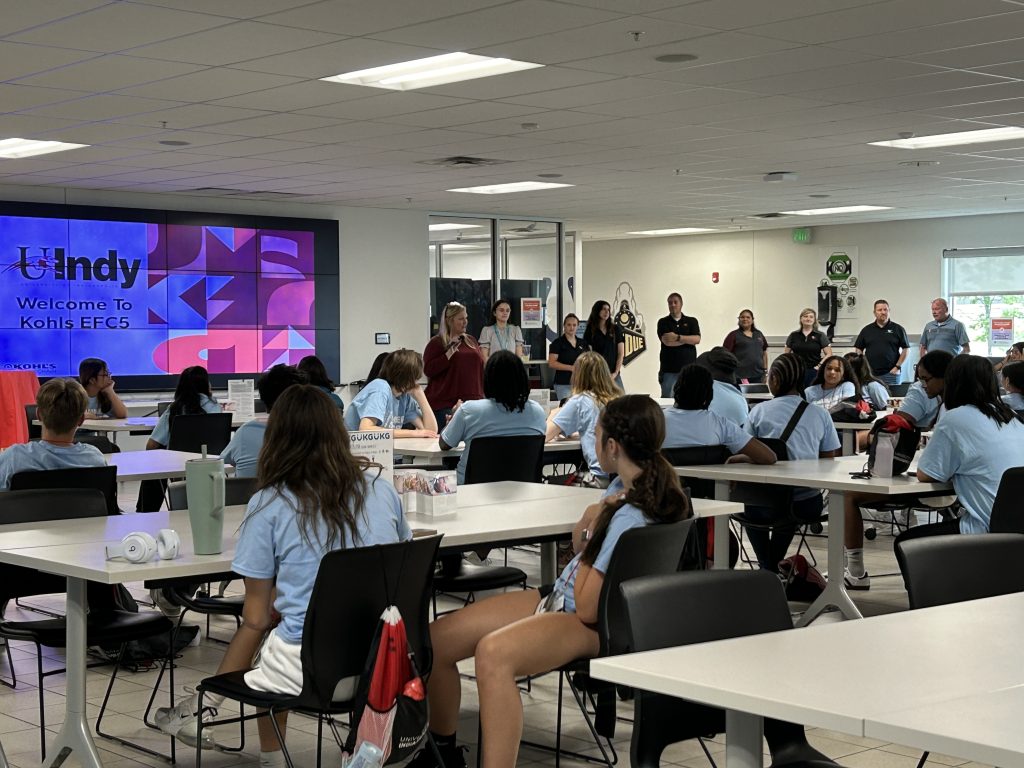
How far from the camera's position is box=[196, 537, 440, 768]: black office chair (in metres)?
3.29

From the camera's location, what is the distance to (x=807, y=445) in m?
6.85

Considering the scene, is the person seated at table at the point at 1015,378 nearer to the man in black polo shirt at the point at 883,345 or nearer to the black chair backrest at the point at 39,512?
the black chair backrest at the point at 39,512

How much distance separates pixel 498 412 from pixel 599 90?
240 centimetres

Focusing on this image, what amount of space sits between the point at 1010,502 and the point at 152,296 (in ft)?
33.8

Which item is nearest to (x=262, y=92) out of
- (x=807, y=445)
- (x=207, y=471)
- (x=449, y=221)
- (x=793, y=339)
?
(x=807, y=445)

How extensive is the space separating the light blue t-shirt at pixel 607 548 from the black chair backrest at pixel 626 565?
3 cm

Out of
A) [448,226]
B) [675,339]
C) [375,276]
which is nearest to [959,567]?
[675,339]

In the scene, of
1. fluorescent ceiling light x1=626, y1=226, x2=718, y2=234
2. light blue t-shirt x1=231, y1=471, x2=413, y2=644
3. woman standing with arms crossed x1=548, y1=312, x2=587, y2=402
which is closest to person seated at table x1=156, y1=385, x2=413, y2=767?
light blue t-shirt x1=231, y1=471, x2=413, y2=644

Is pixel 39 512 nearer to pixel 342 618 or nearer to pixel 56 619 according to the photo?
pixel 56 619

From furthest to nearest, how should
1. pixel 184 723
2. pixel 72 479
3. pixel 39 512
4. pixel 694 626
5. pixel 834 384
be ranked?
pixel 834 384 < pixel 72 479 < pixel 39 512 < pixel 184 723 < pixel 694 626

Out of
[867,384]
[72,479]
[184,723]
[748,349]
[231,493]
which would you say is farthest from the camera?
[748,349]

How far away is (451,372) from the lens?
9.28 metres

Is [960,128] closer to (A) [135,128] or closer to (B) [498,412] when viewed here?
(B) [498,412]

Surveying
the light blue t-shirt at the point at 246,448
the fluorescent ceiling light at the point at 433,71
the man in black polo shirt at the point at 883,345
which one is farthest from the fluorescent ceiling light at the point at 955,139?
the light blue t-shirt at the point at 246,448
